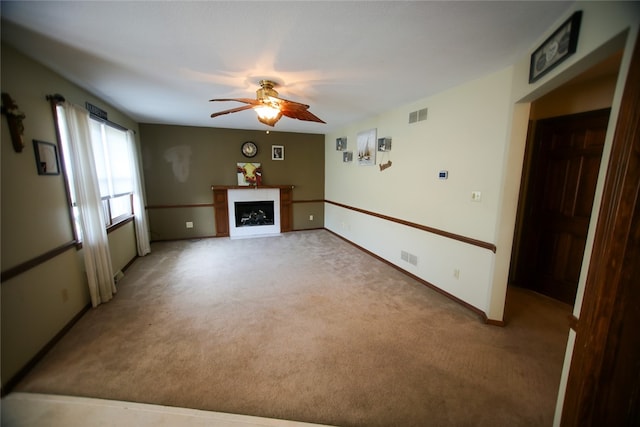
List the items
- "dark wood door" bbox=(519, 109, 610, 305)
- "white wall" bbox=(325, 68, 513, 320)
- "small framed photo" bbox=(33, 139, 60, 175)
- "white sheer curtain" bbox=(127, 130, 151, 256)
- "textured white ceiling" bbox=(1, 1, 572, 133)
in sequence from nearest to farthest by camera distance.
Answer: "textured white ceiling" bbox=(1, 1, 572, 133) < "small framed photo" bbox=(33, 139, 60, 175) < "white wall" bbox=(325, 68, 513, 320) < "dark wood door" bbox=(519, 109, 610, 305) < "white sheer curtain" bbox=(127, 130, 151, 256)

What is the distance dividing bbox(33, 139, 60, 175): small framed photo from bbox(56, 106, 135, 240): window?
0.51 feet

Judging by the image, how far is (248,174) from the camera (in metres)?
5.28

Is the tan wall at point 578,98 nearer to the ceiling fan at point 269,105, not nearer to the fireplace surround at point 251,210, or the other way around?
the ceiling fan at point 269,105

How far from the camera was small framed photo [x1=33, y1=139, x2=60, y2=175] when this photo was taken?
1916 millimetres

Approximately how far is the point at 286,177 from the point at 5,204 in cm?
434

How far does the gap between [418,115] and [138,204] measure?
4.53 m

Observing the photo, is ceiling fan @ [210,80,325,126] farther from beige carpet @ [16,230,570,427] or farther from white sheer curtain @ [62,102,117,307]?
beige carpet @ [16,230,570,427]

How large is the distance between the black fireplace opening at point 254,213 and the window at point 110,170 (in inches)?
76.5

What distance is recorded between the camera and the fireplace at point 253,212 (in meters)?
5.25

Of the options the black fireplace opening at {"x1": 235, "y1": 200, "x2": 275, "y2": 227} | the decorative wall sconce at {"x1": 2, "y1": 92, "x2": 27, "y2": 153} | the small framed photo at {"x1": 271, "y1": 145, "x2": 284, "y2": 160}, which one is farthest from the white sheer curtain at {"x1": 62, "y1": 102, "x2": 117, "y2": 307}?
the small framed photo at {"x1": 271, "y1": 145, "x2": 284, "y2": 160}

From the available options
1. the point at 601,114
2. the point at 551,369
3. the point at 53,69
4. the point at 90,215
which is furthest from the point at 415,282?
the point at 53,69

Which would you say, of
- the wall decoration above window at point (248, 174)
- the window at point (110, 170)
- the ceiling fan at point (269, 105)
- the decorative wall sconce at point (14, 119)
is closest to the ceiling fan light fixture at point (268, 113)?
the ceiling fan at point (269, 105)

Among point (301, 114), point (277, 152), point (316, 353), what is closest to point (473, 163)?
point (301, 114)

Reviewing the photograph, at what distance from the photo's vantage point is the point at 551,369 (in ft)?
5.80
